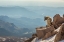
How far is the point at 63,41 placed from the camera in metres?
21.2

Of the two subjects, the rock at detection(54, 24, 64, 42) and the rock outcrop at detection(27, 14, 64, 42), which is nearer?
the rock at detection(54, 24, 64, 42)

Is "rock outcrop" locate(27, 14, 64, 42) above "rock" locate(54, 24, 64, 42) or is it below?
above

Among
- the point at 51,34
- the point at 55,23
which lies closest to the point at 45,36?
the point at 51,34

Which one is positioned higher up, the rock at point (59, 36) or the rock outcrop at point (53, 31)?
the rock outcrop at point (53, 31)

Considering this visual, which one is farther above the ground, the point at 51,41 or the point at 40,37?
the point at 40,37

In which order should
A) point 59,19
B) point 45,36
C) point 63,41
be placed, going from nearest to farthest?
point 63,41
point 45,36
point 59,19

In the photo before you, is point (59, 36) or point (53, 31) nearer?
point (59, 36)

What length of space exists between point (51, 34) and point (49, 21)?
5085mm

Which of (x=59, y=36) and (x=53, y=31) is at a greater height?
(x=53, y=31)

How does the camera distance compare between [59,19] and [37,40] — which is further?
[59,19]

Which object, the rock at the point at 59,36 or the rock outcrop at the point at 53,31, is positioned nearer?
the rock at the point at 59,36

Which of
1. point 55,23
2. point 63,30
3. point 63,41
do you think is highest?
point 55,23

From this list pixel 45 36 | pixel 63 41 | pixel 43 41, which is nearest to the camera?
pixel 63 41

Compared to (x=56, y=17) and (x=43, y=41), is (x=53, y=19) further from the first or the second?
(x=43, y=41)
